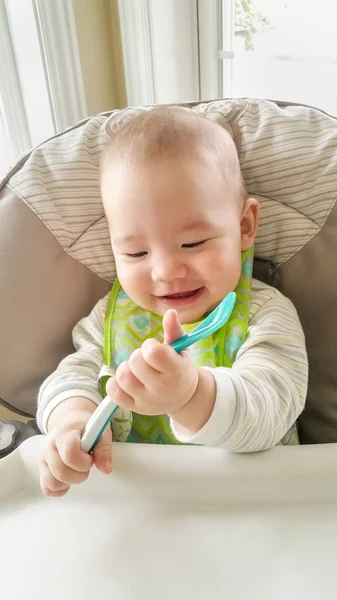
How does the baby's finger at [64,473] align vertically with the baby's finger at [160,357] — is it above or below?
below

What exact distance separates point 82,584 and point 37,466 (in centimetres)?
16

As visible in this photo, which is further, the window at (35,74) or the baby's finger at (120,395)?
the window at (35,74)

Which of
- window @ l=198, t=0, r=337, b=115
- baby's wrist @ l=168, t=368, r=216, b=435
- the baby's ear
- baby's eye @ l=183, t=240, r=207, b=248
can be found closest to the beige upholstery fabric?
the baby's ear

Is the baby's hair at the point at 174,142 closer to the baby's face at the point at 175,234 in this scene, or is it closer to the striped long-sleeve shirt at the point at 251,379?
the baby's face at the point at 175,234

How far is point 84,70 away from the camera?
1.28 meters

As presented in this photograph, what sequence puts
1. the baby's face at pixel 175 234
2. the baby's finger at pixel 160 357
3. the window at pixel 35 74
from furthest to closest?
1. the window at pixel 35 74
2. the baby's face at pixel 175 234
3. the baby's finger at pixel 160 357

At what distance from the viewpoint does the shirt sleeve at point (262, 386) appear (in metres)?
0.60

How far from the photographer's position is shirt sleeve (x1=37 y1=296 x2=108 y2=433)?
0.75 m

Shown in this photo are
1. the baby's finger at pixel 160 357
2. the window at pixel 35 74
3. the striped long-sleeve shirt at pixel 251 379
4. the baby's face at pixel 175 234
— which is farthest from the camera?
the window at pixel 35 74

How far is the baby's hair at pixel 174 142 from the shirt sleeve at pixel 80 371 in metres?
0.21

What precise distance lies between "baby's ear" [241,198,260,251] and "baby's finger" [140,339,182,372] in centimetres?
34

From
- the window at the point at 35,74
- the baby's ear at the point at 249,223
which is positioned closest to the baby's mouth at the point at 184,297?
the baby's ear at the point at 249,223

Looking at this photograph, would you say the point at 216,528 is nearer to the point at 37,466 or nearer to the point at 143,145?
the point at 37,466

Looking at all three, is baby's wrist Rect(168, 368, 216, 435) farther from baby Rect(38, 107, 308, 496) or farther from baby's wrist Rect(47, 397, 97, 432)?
baby's wrist Rect(47, 397, 97, 432)
